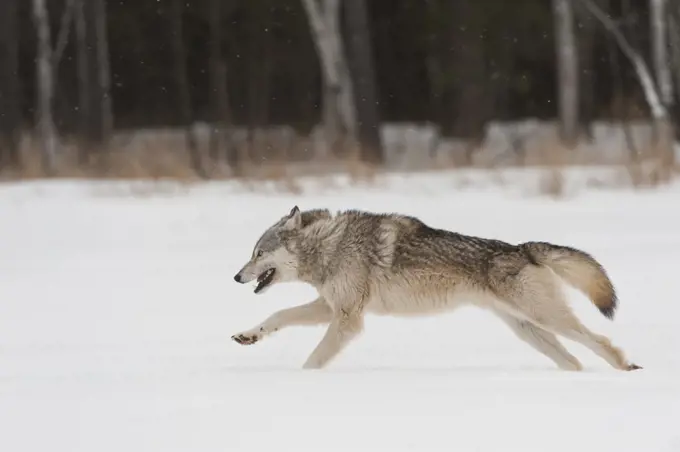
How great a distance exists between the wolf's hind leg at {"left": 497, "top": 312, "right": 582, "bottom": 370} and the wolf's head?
1204 millimetres

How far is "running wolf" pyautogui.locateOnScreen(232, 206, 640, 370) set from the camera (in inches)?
284

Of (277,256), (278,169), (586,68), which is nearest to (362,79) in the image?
(278,169)

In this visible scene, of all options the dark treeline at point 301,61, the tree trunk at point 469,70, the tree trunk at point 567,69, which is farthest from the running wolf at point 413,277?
the dark treeline at point 301,61

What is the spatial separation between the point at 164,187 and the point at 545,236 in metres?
5.26

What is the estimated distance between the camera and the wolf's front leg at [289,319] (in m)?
7.47

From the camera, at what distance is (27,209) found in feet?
49.5

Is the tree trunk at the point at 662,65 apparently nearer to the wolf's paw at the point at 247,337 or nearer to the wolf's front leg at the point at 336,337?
the wolf's front leg at the point at 336,337

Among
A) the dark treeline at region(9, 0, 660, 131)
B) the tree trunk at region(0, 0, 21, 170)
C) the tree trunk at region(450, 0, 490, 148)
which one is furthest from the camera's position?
the dark treeline at region(9, 0, 660, 131)

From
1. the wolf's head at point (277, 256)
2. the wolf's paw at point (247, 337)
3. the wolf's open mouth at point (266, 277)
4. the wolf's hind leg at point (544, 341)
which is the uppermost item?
the wolf's head at point (277, 256)

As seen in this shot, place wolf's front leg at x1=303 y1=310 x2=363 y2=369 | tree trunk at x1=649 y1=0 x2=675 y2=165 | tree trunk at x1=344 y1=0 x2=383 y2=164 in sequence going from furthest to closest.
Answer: tree trunk at x1=344 y1=0 x2=383 y2=164
tree trunk at x1=649 y1=0 x2=675 y2=165
wolf's front leg at x1=303 y1=310 x2=363 y2=369

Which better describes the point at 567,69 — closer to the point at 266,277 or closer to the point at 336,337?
the point at 266,277

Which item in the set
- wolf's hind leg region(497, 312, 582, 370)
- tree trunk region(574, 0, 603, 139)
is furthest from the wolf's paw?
tree trunk region(574, 0, 603, 139)

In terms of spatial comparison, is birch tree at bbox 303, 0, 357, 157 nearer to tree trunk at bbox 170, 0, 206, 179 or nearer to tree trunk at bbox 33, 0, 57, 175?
tree trunk at bbox 33, 0, 57, 175

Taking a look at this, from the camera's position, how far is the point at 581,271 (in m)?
7.25
